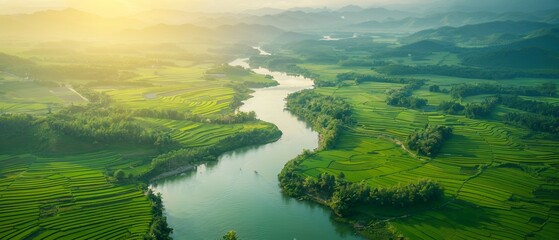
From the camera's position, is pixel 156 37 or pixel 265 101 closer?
pixel 265 101

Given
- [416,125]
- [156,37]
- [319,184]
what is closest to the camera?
[319,184]

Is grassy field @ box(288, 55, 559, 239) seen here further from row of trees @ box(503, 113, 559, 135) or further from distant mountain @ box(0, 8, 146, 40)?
distant mountain @ box(0, 8, 146, 40)

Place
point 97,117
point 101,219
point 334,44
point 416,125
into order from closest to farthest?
1. point 101,219
2. point 97,117
3. point 416,125
4. point 334,44

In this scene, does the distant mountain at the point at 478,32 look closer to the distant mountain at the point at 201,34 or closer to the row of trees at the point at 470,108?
the distant mountain at the point at 201,34

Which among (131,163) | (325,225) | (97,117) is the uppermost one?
(97,117)

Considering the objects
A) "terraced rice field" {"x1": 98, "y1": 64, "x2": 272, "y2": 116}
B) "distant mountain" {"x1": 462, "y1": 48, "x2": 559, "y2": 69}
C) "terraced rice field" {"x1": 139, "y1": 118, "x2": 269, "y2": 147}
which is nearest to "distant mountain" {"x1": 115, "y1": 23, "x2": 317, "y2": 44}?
"terraced rice field" {"x1": 98, "y1": 64, "x2": 272, "y2": 116}

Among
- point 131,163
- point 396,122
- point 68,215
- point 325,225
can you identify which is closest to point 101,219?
point 68,215

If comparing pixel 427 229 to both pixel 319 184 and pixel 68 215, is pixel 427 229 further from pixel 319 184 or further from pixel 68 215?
pixel 68 215

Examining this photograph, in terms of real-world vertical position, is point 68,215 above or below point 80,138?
below
